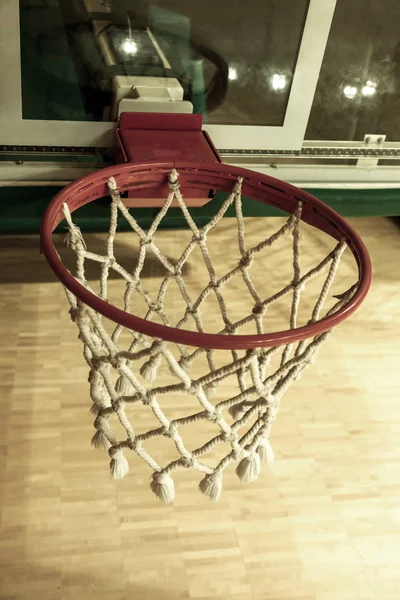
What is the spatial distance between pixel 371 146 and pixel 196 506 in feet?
4.33

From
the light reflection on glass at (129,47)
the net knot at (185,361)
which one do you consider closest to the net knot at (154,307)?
the net knot at (185,361)

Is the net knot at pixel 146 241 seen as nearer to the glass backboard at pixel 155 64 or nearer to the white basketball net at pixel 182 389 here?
the white basketball net at pixel 182 389

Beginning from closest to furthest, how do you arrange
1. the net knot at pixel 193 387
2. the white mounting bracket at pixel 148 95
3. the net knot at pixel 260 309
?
the net knot at pixel 193 387 → the net knot at pixel 260 309 → the white mounting bracket at pixel 148 95

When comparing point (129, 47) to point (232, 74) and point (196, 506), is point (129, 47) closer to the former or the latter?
point (232, 74)

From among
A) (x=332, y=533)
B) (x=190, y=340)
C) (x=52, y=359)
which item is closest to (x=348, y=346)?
(x=332, y=533)

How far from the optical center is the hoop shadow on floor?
2.20 m

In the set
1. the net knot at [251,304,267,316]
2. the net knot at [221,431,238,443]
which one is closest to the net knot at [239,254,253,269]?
the net knot at [251,304,267,316]

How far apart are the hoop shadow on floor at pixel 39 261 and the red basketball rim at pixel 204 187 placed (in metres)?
0.72

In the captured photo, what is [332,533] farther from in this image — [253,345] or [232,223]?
[232,223]

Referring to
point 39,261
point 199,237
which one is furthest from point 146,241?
point 39,261

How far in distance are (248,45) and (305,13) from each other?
0.19m

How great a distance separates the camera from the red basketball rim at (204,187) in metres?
1.07

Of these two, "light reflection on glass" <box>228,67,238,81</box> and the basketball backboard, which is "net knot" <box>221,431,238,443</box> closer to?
the basketball backboard

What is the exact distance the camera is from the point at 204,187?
1595 millimetres
